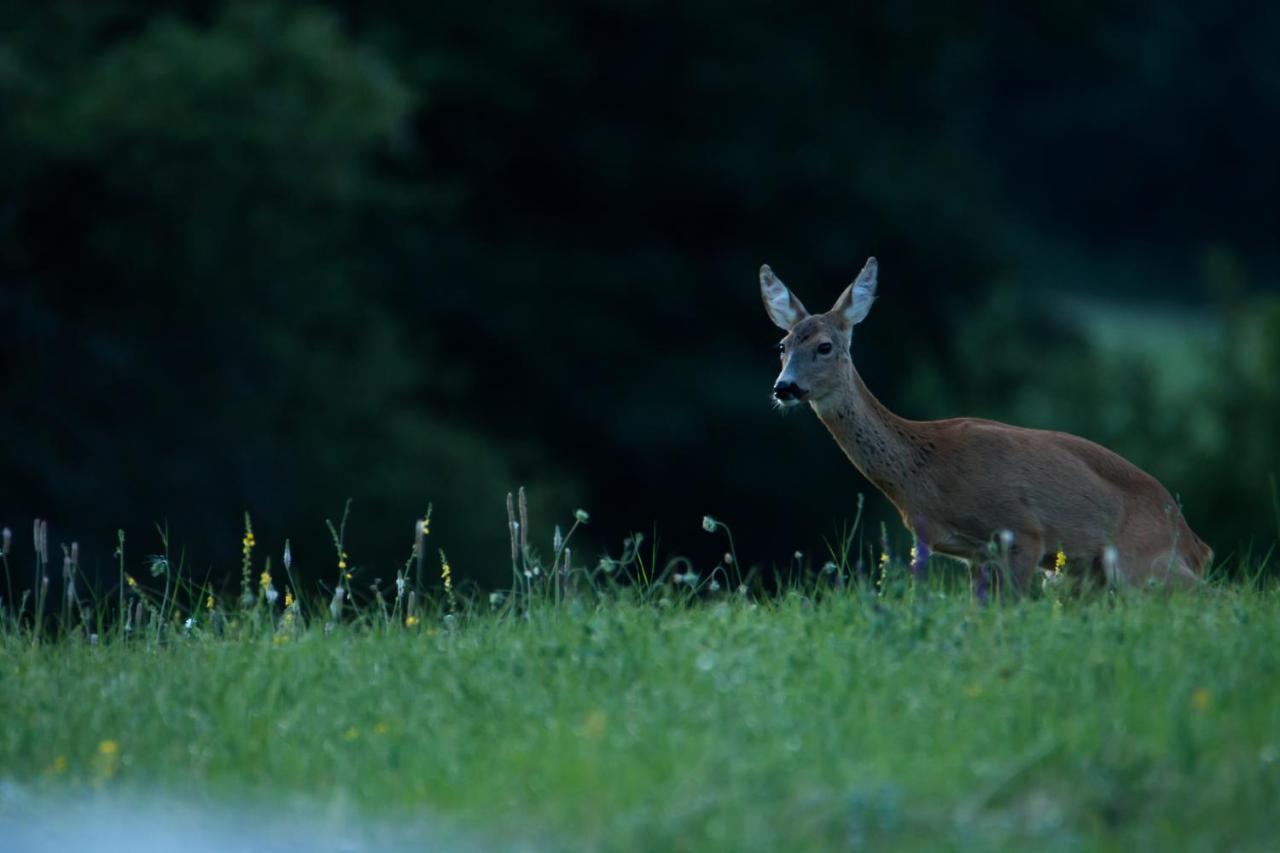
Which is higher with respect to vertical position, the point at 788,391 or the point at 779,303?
the point at 779,303

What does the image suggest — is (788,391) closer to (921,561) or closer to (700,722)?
(921,561)

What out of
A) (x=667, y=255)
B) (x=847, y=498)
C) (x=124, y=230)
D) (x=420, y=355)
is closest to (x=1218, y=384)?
(x=847, y=498)

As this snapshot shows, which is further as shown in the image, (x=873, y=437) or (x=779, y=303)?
(x=779, y=303)

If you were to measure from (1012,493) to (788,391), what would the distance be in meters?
1.10

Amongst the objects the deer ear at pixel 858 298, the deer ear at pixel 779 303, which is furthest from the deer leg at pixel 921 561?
the deer ear at pixel 779 303

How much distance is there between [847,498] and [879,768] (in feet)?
67.8

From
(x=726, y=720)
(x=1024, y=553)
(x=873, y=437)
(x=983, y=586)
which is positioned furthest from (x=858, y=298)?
(x=726, y=720)

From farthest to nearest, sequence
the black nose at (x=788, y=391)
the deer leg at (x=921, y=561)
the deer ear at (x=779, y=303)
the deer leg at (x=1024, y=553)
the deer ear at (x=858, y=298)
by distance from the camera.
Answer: the deer ear at (x=779, y=303)
the deer ear at (x=858, y=298)
the black nose at (x=788, y=391)
the deer leg at (x=1024, y=553)
the deer leg at (x=921, y=561)

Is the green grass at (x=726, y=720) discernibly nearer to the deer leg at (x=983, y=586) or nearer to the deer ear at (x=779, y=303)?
the deer leg at (x=983, y=586)

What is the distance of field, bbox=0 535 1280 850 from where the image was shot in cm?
506

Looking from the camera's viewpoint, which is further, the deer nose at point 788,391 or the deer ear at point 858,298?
the deer ear at point 858,298

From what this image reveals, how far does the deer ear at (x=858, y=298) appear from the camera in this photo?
30.9 ft

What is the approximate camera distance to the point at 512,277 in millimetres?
25688

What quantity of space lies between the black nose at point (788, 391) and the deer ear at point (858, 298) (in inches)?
23.3
